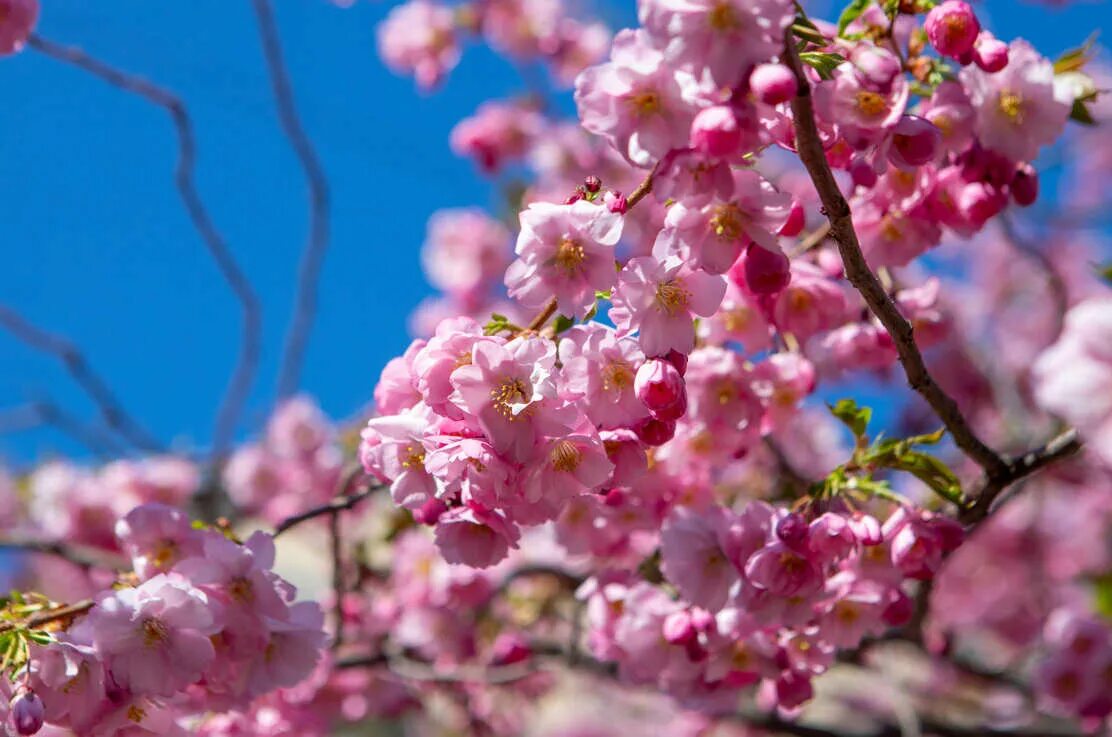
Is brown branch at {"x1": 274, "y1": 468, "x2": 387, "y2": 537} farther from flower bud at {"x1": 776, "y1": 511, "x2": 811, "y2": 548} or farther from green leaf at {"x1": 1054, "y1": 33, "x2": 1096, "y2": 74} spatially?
green leaf at {"x1": 1054, "y1": 33, "x2": 1096, "y2": 74}

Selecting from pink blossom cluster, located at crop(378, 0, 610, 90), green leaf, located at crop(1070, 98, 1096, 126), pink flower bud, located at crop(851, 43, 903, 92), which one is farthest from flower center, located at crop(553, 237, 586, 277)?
pink blossom cluster, located at crop(378, 0, 610, 90)

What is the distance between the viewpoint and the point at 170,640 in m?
1.55

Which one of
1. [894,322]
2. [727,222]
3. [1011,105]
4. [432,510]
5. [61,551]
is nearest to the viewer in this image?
[727,222]

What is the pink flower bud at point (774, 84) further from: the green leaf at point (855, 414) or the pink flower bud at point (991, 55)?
the green leaf at point (855, 414)

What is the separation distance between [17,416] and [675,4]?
4017 millimetres

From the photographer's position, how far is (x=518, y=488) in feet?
4.66

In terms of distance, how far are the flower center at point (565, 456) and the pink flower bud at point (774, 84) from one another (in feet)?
1.73

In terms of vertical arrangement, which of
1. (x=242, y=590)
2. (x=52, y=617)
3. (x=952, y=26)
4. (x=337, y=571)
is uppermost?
(x=952, y=26)

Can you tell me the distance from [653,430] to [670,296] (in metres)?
0.19

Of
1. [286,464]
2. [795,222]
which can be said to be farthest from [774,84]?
[286,464]

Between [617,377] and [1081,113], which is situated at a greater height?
[1081,113]

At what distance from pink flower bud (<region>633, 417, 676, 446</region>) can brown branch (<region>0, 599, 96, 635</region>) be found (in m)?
0.88

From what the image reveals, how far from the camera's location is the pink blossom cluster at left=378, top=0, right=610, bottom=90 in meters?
4.45

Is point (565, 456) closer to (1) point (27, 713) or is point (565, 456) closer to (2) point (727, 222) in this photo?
(2) point (727, 222)
